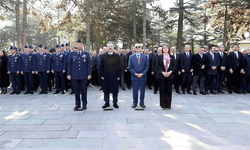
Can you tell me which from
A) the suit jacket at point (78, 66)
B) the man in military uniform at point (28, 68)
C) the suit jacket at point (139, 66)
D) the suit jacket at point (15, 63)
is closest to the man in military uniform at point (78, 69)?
the suit jacket at point (78, 66)

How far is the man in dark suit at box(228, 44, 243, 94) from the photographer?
8.61m

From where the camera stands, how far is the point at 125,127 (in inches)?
163

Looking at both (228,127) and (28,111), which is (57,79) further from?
(228,127)

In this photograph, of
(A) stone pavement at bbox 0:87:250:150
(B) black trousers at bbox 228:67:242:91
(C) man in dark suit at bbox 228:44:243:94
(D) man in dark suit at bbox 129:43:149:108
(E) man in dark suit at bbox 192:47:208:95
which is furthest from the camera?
(B) black trousers at bbox 228:67:242:91

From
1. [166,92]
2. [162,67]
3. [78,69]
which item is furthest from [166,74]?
[78,69]

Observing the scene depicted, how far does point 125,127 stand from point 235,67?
7194 millimetres

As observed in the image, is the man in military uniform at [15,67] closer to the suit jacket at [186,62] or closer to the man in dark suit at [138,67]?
the man in dark suit at [138,67]

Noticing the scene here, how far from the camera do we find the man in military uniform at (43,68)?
8.41m

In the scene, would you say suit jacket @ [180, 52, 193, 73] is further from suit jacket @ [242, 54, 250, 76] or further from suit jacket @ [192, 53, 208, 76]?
suit jacket @ [242, 54, 250, 76]

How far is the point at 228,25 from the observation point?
58.7ft

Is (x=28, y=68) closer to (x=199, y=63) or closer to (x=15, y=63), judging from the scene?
(x=15, y=63)

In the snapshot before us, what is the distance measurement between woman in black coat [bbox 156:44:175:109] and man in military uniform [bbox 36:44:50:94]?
5.56 m

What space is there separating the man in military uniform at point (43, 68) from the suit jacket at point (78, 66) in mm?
3301

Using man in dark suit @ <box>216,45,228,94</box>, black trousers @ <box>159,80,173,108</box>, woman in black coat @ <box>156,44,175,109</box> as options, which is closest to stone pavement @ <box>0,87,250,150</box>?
black trousers @ <box>159,80,173,108</box>
